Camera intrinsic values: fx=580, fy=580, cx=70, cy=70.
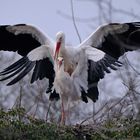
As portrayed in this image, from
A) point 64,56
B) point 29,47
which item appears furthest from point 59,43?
point 29,47

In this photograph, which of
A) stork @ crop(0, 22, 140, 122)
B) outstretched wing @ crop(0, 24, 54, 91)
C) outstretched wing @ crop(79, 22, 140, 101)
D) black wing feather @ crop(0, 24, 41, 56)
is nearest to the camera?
outstretched wing @ crop(79, 22, 140, 101)

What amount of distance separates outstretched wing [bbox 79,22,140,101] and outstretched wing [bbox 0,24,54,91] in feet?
2.18

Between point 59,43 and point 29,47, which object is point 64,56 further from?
point 29,47

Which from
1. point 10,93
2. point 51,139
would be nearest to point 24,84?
point 10,93

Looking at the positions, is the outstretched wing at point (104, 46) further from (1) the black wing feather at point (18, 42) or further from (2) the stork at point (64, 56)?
(1) the black wing feather at point (18, 42)

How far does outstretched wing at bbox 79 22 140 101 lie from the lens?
28.7 ft

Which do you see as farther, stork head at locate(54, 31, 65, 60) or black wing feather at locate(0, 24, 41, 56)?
black wing feather at locate(0, 24, 41, 56)

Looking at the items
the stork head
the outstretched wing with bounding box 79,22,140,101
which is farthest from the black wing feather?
the outstretched wing with bounding box 79,22,140,101

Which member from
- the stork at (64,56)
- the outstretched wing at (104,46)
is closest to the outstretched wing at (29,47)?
the stork at (64,56)

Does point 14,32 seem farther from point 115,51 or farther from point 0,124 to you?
point 0,124

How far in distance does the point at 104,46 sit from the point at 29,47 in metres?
1.29

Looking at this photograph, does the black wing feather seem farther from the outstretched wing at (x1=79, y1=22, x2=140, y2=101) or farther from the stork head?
the outstretched wing at (x1=79, y1=22, x2=140, y2=101)

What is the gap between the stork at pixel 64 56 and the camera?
29.9ft

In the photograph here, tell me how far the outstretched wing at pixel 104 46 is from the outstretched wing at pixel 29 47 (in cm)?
66
